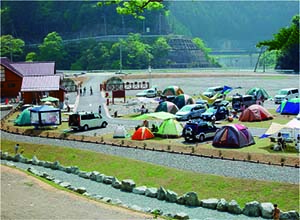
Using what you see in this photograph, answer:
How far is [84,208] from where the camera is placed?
14.6 m

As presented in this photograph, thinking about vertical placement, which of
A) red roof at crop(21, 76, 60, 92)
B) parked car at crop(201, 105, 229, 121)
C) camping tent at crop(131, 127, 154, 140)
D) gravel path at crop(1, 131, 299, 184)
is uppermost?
red roof at crop(21, 76, 60, 92)

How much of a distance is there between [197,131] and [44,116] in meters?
11.3

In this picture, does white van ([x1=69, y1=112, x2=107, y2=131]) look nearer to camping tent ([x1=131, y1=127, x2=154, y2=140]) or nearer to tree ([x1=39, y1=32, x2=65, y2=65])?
camping tent ([x1=131, y1=127, x2=154, y2=140])

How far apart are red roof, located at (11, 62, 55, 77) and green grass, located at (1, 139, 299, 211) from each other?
88.9 feet

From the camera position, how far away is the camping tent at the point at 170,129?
26.9 m

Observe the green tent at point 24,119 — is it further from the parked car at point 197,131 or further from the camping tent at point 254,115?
the camping tent at point 254,115

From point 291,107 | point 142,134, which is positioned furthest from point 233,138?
point 291,107

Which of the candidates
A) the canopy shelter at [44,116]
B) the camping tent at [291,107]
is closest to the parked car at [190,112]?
the camping tent at [291,107]

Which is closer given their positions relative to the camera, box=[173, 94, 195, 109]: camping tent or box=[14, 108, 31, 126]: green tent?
box=[14, 108, 31, 126]: green tent

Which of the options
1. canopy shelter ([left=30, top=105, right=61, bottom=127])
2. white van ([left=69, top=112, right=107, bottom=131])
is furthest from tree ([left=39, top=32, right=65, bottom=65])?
white van ([left=69, top=112, right=107, bottom=131])

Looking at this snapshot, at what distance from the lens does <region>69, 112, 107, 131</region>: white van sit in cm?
2995

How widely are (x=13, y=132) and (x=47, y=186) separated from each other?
561 inches

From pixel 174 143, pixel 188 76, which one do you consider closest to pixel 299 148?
pixel 174 143

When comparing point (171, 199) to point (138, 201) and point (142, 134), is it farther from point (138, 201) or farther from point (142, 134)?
point (142, 134)
